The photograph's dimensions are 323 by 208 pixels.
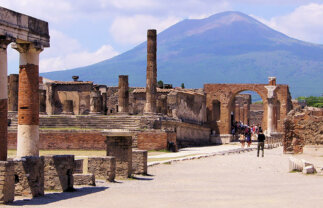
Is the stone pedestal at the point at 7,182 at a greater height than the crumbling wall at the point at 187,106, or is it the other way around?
the crumbling wall at the point at 187,106

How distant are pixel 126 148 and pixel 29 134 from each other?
3.07 m

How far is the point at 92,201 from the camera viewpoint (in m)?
13.2

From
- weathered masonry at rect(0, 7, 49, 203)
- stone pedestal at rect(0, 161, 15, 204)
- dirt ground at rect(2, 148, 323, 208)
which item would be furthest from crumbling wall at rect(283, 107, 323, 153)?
stone pedestal at rect(0, 161, 15, 204)

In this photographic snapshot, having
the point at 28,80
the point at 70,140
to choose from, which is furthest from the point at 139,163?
the point at 70,140

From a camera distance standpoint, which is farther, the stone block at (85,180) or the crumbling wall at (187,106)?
the crumbling wall at (187,106)

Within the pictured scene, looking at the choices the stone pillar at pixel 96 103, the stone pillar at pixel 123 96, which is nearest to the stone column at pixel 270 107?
the stone pillar at pixel 123 96

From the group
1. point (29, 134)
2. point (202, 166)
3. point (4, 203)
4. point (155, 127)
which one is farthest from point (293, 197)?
point (155, 127)

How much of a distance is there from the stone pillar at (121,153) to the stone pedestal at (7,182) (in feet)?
18.6

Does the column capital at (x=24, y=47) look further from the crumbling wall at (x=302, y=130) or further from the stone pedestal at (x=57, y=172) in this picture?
the crumbling wall at (x=302, y=130)

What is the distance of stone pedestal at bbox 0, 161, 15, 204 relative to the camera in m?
12.5

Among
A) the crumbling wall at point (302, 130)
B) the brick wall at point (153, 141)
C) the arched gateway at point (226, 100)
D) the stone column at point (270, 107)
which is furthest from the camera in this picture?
the arched gateway at point (226, 100)

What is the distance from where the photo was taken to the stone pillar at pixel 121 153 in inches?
720

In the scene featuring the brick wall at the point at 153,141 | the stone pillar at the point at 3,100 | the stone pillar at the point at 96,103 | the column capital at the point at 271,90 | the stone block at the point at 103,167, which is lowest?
the stone block at the point at 103,167

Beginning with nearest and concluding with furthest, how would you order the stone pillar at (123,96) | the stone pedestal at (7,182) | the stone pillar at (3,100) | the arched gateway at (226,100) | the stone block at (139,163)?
the stone pedestal at (7,182)
the stone pillar at (3,100)
the stone block at (139,163)
the stone pillar at (123,96)
the arched gateway at (226,100)
